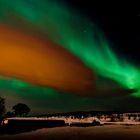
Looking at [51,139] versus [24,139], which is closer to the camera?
[24,139]

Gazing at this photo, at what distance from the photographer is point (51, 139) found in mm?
116062

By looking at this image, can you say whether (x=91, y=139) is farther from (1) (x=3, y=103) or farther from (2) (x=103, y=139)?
(1) (x=3, y=103)

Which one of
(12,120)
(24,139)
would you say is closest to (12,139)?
(24,139)

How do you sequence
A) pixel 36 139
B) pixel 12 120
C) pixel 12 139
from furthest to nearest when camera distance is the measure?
pixel 12 120
pixel 36 139
pixel 12 139

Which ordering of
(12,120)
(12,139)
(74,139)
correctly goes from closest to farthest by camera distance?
(12,139) < (74,139) < (12,120)

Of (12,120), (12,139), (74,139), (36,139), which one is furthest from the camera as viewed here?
(12,120)

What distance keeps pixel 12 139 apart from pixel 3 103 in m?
96.6

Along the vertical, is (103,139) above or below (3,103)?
below

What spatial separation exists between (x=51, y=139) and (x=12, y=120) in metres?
80.7

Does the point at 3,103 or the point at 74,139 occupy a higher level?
the point at 3,103

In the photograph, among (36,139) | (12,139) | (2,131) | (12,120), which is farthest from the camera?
(12,120)

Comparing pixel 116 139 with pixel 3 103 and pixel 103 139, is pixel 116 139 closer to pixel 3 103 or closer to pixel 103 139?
pixel 103 139

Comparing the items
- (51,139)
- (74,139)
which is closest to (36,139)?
(51,139)

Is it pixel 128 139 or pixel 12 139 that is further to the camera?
pixel 128 139
